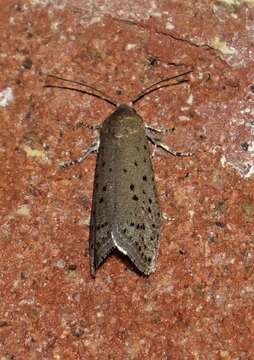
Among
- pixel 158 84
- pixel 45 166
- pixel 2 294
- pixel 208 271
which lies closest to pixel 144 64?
pixel 158 84

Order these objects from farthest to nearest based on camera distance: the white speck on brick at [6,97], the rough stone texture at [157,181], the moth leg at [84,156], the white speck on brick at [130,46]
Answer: the white speck on brick at [130,46], the white speck on brick at [6,97], the moth leg at [84,156], the rough stone texture at [157,181]

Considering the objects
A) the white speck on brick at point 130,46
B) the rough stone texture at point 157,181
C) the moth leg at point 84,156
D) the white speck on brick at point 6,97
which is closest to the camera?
the rough stone texture at point 157,181

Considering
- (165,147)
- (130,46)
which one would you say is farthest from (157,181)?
(130,46)

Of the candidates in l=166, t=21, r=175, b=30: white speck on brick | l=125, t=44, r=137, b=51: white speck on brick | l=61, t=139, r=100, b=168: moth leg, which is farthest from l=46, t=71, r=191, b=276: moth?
l=166, t=21, r=175, b=30: white speck on brick

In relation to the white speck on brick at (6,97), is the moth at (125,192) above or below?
below

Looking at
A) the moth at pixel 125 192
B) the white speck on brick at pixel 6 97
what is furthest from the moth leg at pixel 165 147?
the white speck on brick at pixel 6 97

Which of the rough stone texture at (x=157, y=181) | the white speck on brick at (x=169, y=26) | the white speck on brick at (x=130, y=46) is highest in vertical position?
the white speck on brick at (x=169, y=26)

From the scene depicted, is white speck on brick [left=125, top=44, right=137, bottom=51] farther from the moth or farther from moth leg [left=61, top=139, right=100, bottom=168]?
moth leg [left=61, top=139, right=100, bottom=168]

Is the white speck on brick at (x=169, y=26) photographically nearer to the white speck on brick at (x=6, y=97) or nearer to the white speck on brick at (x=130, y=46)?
the white speck on brick at (x=130, y=46)

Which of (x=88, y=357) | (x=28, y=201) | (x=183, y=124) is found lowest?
(x=88, y=357)

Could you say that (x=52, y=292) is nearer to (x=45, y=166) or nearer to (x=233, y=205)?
(x=45, y=166)
